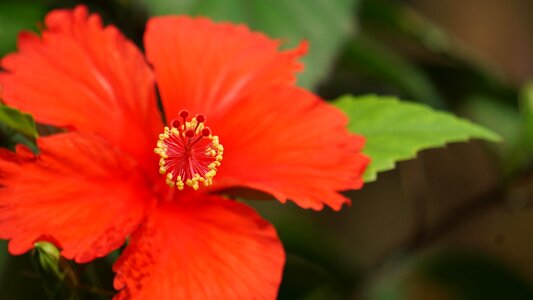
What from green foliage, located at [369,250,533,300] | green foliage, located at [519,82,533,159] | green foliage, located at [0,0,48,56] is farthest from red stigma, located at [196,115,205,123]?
green foliage, located at [369,250,533,300]

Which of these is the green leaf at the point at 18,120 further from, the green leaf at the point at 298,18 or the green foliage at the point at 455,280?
the green foliage at the point at 455,280

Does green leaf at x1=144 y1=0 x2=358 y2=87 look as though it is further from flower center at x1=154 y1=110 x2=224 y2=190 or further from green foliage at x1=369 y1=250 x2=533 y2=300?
green foliage at x1=369 y1=250 x2=533 y2=300

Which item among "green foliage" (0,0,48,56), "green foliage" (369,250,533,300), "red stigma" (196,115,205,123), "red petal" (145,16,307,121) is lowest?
"red stigma" (196,115,205,123)

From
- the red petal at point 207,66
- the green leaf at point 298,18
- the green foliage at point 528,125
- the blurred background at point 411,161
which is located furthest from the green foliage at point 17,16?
the green foliage at point 528,125

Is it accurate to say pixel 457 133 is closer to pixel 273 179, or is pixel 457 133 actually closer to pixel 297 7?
pixel 273 179

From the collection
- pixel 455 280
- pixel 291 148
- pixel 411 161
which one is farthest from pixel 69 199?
pixel 455 280
